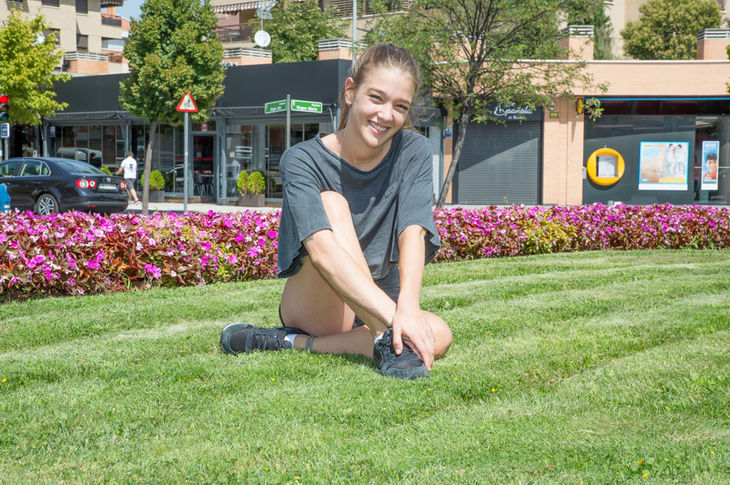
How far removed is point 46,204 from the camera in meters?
18.9

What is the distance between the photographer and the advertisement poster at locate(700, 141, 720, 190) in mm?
27609

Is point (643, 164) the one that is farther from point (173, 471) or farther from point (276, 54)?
point (173, 471)

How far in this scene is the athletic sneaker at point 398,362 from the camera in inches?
136

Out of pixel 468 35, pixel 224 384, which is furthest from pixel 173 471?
pixel 468 35

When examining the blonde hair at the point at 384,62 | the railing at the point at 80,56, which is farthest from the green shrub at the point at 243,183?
the blonde hair at the point at 384,62

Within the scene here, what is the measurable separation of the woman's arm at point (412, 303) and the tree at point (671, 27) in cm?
4847

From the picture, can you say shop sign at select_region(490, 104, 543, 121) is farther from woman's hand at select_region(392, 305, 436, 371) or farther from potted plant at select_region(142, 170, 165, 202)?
woman's hand at select_region(392, 305, 436, 371)

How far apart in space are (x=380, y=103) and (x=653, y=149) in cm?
2585

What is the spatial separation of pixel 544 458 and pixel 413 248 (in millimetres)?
1280

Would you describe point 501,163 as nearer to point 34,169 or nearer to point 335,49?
point 335,49

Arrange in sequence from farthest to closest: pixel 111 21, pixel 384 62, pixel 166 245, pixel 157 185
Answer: pixel 111 21
pixel 157 185
pixel 166 245
pixel 384 62

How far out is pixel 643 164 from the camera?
27625 mm

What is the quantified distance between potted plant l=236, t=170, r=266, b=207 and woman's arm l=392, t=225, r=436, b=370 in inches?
Result: 922

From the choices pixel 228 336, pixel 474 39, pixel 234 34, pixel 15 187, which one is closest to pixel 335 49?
pixel 474 39
